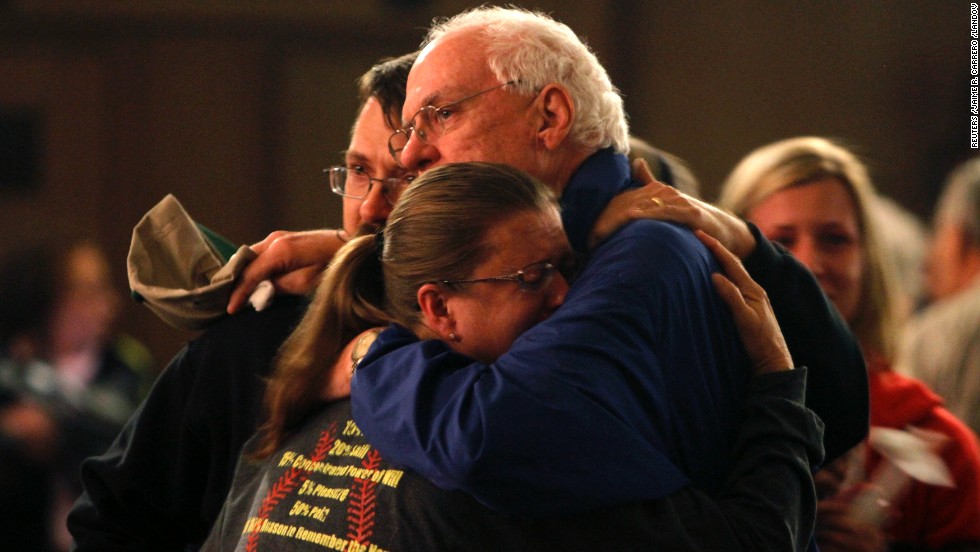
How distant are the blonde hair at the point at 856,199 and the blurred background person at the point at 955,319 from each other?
0.33ft

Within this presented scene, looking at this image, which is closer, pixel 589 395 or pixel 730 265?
pixel 589 395

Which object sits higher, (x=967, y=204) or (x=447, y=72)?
(x=447, y=72)

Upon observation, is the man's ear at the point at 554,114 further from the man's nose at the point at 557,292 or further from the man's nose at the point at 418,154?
the man's nose at the point at 557,292

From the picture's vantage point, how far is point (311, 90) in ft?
20.7

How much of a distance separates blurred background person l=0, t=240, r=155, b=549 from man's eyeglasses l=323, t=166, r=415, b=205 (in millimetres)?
1924

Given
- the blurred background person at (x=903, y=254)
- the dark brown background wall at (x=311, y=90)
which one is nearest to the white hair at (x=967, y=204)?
the blurred background person at (x=903, y=254)

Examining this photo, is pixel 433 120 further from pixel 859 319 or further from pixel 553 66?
pixel 859 319

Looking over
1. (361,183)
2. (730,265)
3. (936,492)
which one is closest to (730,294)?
(730,265)

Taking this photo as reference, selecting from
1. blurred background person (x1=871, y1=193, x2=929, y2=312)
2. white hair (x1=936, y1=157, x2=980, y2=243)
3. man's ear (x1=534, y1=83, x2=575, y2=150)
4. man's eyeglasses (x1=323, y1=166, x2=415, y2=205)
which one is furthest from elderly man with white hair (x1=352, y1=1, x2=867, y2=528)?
white hair (x1=936, y1=157, x2=980, y2=243)

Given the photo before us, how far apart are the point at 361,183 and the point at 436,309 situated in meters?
0.70

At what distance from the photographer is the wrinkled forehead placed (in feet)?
6.33

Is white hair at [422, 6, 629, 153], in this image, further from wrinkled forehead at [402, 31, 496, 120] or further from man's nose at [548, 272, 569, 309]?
man's nose at [548, 272, 569, 309]

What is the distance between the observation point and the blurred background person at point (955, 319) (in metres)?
3.07

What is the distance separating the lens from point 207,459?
2.07m
